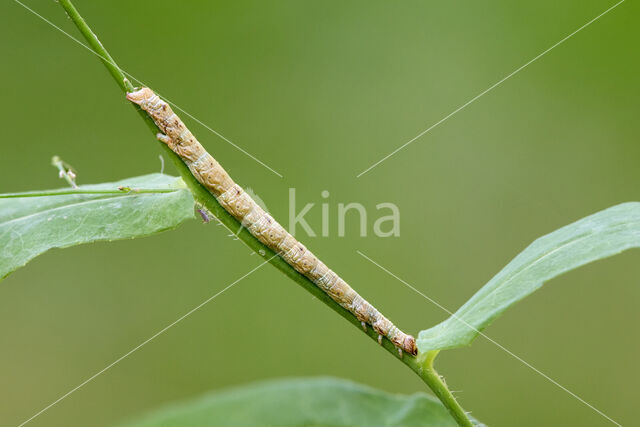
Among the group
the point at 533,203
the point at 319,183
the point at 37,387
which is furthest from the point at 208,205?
the point at 533,203

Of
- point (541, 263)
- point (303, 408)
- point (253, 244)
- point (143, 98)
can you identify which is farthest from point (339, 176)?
point (303, 408)

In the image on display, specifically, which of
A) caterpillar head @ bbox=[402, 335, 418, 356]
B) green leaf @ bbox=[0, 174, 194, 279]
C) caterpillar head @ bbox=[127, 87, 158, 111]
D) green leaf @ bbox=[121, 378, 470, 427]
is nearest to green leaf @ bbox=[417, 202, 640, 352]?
caterpillar head @ bbox=[402, 335, 418, 356]

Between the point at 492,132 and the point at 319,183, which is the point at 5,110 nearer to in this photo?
the point at 319,183

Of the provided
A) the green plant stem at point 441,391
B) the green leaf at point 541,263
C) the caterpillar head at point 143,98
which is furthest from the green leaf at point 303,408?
the caterpillar head at point 143,98

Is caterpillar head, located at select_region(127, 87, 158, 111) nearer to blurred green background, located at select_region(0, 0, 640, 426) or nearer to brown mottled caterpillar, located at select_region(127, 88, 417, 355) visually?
brown mottled caterpillar, located at select_region(127, 88, 417, 355)

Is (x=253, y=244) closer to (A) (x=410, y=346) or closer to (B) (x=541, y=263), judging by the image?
(A) (x=410, y=346)

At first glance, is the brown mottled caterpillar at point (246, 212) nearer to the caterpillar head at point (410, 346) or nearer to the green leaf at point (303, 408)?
the caterpillar head at point (410, 346)
